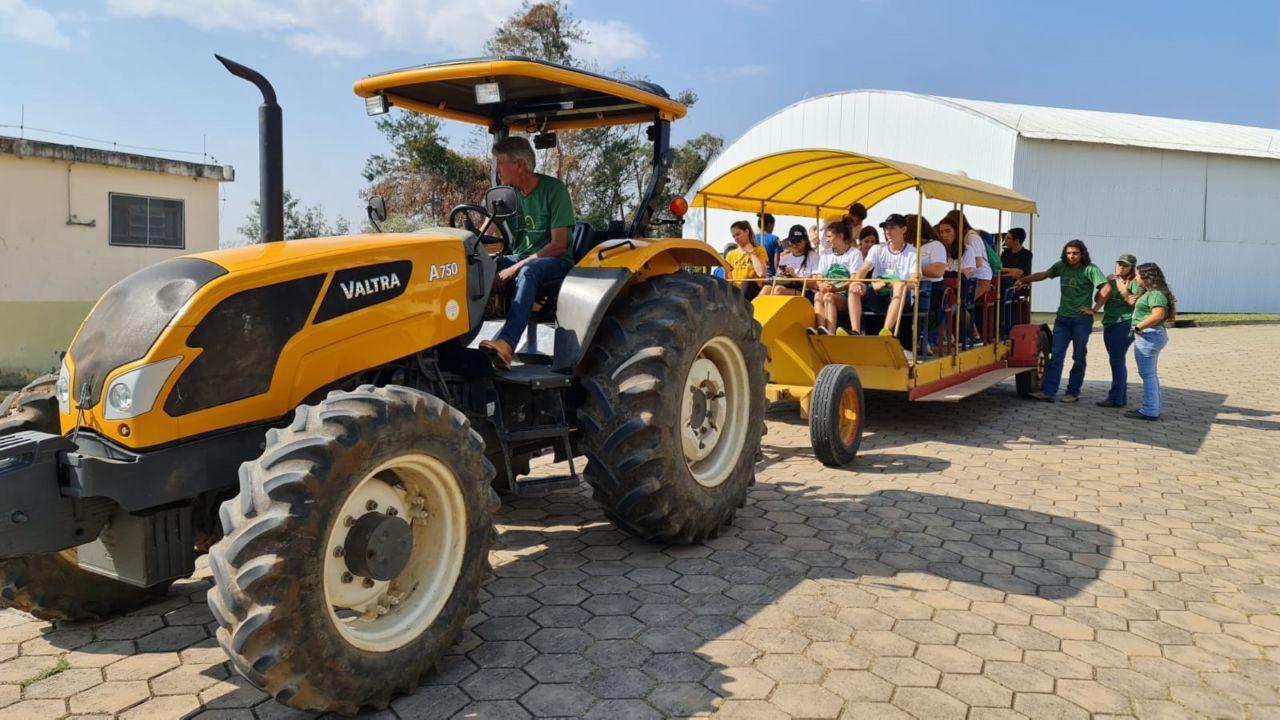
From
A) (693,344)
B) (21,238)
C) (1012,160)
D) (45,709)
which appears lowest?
(45,709)

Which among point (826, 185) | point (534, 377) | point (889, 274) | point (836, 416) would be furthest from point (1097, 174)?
point (534, 377)

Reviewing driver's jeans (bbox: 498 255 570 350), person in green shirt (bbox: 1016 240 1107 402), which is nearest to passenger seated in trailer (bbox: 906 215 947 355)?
person in green shirt (bbox: 1016 240 1107 402)

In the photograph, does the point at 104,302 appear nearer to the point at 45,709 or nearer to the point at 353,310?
the point at 353,310

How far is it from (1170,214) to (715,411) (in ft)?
80.8

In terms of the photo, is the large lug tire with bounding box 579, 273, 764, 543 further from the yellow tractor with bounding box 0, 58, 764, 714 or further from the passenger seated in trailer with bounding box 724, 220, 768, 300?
the passenger seated in trailer with bounding box 724, 220, 768, 300

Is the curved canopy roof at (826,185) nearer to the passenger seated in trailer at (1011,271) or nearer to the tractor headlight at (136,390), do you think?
the passenger seated in trailer at (1011,271)

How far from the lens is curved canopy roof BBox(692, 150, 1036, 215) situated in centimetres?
802

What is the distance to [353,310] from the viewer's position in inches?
134

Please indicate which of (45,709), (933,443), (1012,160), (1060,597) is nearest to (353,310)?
(45,709)

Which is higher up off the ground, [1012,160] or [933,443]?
[1012,160]

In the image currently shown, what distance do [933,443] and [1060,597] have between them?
3.65 meters

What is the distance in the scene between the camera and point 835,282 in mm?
8406

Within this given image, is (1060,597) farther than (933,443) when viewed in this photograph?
No

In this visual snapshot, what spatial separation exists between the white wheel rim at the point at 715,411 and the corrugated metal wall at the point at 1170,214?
1941 cm
